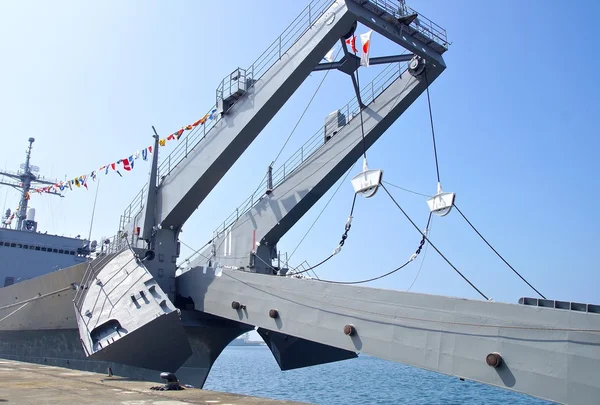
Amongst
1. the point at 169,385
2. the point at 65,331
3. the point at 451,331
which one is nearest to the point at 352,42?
the point at 451,331

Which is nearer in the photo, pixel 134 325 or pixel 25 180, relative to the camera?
pixel 134 325

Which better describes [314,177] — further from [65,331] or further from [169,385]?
[65,331]

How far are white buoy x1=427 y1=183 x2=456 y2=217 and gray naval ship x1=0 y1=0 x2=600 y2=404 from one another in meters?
0.02

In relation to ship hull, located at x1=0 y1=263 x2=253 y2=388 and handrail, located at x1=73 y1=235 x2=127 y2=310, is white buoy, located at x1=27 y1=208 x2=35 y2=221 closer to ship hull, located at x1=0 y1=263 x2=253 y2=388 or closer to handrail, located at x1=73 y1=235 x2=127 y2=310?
ship hull, located at x1=0 y1=263 x2=253 y2=388

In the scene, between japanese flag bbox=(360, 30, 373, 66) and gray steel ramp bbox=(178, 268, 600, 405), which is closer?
gray steel ramp bbox=(178, 268, 600, 405)

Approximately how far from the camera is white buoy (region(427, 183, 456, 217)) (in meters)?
10.2

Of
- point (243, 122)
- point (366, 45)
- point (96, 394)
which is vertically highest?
point (366, 45)

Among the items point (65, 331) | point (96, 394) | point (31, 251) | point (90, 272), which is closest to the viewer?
point (96, 394)

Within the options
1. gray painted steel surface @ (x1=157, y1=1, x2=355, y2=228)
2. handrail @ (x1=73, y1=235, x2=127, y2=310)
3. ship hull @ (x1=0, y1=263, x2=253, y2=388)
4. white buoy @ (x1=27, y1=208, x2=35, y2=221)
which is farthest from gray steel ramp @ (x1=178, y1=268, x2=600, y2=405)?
white buoy @ (x1=27, y1=208, x2=35, y2=221)

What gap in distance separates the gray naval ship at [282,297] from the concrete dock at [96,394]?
1888mm

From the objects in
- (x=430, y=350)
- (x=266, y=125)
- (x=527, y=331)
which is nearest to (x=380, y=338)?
(x=430, y=350)

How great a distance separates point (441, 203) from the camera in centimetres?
1045

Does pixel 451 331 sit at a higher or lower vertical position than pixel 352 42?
lower

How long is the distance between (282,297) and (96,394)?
410cm
